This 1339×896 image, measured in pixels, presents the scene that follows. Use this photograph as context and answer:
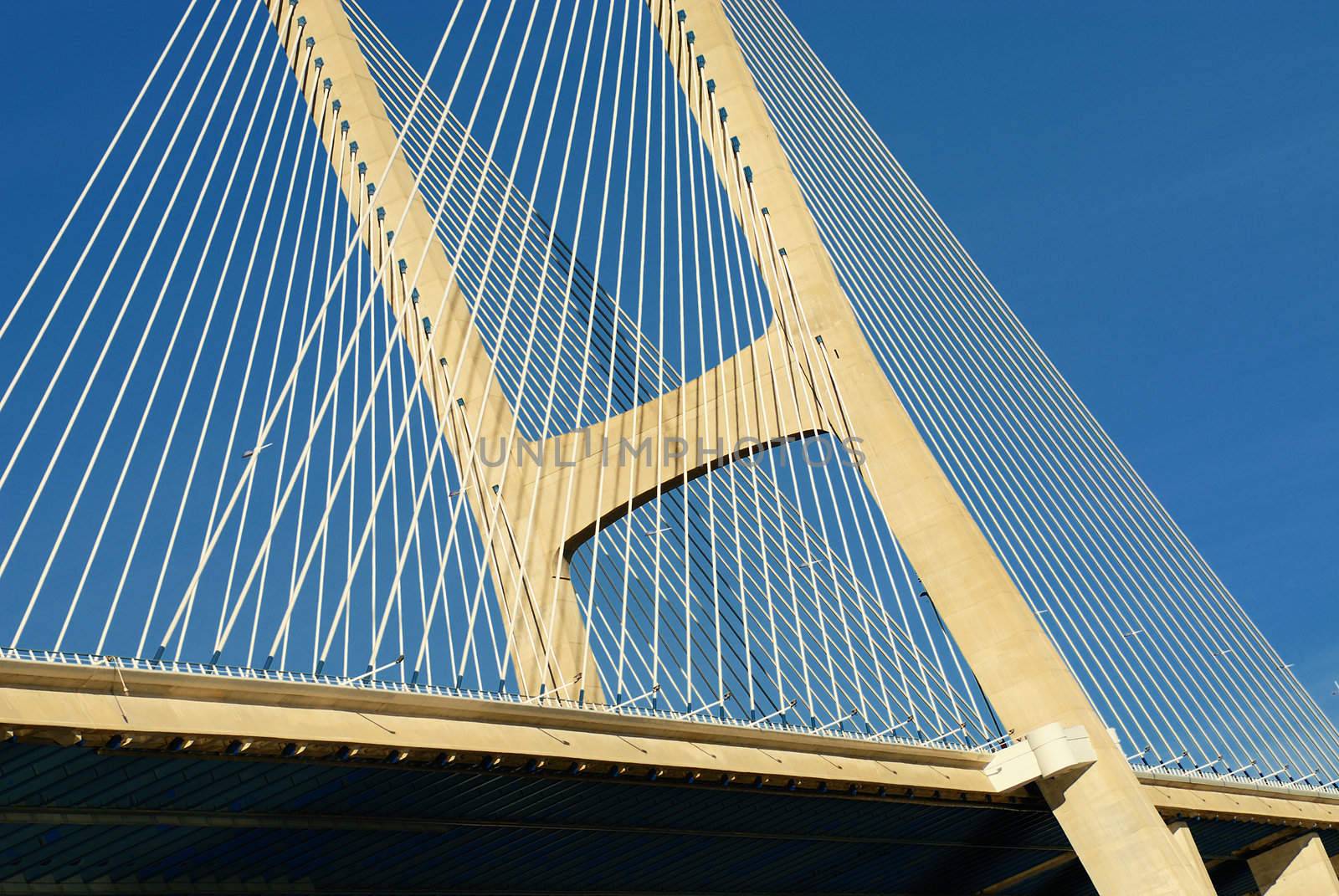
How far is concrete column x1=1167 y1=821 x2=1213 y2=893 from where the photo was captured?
28.6 m

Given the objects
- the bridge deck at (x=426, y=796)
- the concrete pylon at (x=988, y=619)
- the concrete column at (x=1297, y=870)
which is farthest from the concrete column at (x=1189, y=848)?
the concrete column at (x=1297, y=870)

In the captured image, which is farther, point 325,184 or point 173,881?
point 325,184

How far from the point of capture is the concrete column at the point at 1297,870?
137 ft

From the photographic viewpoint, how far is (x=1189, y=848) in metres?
32.4

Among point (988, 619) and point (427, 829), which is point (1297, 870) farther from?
point (427, 829)

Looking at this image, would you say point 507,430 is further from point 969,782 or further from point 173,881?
point 173,881

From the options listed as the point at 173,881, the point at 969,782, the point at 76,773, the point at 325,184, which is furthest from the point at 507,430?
the point at 76,773

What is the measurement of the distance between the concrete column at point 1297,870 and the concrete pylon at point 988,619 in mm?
14777

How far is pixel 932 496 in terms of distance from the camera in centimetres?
2867

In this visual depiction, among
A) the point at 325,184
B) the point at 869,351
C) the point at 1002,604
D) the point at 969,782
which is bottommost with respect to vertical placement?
the point at 969,782

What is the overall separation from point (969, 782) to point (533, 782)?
29.3 ft

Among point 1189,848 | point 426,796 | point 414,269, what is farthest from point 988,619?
point 414,269

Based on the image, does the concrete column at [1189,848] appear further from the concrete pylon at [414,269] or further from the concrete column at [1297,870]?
the concrete pylon at [414,269]

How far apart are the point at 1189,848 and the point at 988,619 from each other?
7.49 meters
